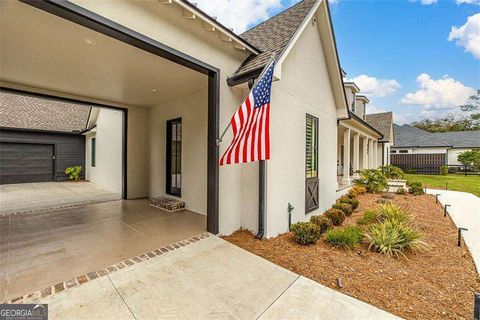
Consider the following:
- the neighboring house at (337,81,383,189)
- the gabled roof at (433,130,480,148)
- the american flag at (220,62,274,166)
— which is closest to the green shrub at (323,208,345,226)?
the american flag at (220,62,274,166)

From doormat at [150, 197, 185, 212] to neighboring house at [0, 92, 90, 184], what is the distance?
12084 millimetres

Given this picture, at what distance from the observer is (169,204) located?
6.91 meters

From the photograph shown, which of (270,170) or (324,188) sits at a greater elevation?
(270,170)

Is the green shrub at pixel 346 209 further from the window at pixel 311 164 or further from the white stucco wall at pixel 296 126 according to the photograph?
the window at pixel 311 164

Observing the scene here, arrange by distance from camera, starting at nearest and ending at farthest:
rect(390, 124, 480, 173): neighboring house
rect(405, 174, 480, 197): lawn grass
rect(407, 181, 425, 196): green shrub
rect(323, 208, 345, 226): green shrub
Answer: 1. rect(323, 208, 345, 226): green shrub
2. rect(407, 181, 425, 196): green shrub
3. rect(405, 174, 480, 197): lawn grass
4. rect(390, 124, 480, 173): neighboring house

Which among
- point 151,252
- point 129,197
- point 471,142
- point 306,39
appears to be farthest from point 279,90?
point 471,142

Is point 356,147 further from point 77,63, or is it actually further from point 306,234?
point 77,63

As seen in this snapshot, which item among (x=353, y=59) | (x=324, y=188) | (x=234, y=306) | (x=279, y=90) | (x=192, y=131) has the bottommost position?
(x=234, y=306)

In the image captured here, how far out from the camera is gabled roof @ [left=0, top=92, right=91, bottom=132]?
13141mm

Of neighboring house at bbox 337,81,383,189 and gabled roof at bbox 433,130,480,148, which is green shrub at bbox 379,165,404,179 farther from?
gabled roof at bbox 433,130,480,148

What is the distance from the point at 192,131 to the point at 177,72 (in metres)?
2.01

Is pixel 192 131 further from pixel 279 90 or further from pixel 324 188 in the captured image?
pixel 324 188

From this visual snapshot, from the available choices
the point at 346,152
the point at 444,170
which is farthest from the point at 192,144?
the point at 444,170

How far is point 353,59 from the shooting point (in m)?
15.3
